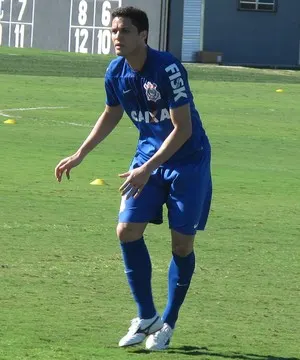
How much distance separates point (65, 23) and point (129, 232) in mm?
46036

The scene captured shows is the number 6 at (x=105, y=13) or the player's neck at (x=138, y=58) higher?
the player's neck at (x=138, y=58)

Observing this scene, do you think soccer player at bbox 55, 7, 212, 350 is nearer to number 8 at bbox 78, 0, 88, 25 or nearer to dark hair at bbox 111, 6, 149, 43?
dark hair at bbox 111, 6, 149, 43

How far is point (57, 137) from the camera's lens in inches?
738

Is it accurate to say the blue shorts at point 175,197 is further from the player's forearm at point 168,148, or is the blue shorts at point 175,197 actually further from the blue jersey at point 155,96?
the player's forearm at point 168,148

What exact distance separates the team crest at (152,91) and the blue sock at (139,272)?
803 millimetres

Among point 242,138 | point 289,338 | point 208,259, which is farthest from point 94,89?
point 289,338

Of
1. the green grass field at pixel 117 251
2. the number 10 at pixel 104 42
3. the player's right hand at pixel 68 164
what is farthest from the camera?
the number 10 at pixel 104 42

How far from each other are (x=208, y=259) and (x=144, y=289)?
2.98 m

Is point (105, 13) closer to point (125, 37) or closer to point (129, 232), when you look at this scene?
point (129, 232)

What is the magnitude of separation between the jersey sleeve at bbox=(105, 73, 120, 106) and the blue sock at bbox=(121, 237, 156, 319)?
32.3 inches

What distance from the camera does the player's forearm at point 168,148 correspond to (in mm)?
6910

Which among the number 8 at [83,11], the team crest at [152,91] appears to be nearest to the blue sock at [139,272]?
the team crest at [152,91]

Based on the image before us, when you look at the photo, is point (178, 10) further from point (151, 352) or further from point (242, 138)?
point (151, 352)

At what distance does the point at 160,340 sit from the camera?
7.20m
